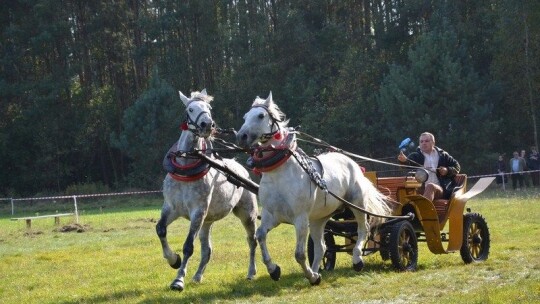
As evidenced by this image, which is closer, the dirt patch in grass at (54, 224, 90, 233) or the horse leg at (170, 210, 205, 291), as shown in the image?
the horse leg at (170, 210, 205, 291)

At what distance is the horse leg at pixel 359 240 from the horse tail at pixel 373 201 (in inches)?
5.6

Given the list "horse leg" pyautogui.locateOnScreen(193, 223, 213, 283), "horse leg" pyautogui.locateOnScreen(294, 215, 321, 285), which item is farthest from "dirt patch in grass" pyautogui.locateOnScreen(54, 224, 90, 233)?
"horse leg" pyautogui.locateOnScreen(294, 215, 321, 285)

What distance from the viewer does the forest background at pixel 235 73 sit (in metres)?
42.5

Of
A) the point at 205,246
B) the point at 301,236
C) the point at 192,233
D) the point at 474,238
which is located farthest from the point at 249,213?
the point at 474,238

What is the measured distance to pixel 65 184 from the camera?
50.0 metres

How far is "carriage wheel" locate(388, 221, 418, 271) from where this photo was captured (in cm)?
1138

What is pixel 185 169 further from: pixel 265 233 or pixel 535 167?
pixel 535 167

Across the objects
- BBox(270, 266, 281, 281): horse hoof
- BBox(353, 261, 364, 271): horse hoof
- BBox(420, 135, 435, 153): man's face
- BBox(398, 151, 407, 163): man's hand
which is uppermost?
BBox(420, 135, 435, 153): man's face

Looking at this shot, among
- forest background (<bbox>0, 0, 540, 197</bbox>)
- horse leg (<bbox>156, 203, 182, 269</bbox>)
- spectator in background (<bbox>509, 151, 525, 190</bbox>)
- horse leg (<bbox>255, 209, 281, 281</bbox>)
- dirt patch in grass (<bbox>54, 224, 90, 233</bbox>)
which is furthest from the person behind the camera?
forest background (<bbox>0, 0, 540, 197</bbox>)

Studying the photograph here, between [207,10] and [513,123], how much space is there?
18524 mm

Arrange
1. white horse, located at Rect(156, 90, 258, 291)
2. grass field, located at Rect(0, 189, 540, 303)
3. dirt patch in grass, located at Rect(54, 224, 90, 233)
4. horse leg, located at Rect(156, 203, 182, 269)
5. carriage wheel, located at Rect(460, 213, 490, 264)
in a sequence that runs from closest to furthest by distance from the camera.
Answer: grass field, located at Rect(0, 189, 540, 303)
white horse, located at Rect(156, 90, 258, 291)
horse leg, located at Rect(156, 203, 182, 269)
carriage wheel, located at Rect(460, 213, 490, 264)
dirt patch in grass, located at Rect(54, 224, 90, 233)

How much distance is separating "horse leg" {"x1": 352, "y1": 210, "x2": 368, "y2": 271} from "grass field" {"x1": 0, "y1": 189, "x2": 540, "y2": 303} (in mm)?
167

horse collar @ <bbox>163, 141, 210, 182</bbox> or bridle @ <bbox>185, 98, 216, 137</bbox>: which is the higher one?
bridle @ <bbox>185, 98, 216, 137</bbox>

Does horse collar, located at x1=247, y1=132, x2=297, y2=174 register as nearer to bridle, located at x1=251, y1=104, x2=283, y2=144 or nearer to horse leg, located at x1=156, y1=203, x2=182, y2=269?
bridle, located at x1=251, y1=104, x2=283, y2=144
